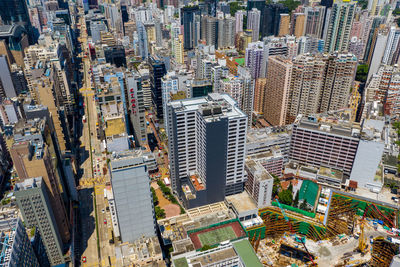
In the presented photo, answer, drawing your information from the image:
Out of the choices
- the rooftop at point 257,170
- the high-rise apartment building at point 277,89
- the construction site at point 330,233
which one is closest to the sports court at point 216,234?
the construction site at point 330,233

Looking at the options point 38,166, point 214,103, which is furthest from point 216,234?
point 38,166

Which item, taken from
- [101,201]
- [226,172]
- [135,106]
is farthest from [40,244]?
[135,106]

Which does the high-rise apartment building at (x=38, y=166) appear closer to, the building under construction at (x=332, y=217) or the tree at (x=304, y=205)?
the building under construction at (x=332, y=217)

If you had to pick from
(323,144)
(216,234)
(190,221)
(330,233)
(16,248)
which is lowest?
(330,233)

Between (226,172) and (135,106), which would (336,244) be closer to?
(226,172)

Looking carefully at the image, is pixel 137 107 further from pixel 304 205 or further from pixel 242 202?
pixel 304 205
